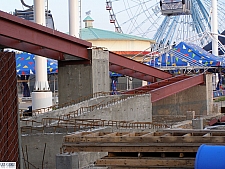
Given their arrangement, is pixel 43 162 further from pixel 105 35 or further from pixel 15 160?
pixel 105 35

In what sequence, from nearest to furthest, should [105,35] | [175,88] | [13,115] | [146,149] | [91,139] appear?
1. [13,115]
2. [146,149]
3. [91,139]
4. [175,88]
5. [105,35]

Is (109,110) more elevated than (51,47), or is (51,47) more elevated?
(51,47)

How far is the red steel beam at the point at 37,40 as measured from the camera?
24353 millimetres

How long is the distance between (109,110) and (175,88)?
1199cm

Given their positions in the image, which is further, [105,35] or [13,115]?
[105,35]

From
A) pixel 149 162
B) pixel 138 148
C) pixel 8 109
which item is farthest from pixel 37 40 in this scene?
pixel 8 109

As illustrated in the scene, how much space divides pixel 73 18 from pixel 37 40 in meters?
9.61

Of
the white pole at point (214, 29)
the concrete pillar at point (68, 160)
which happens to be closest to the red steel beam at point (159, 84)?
the concrete pillar at point (68, 160)

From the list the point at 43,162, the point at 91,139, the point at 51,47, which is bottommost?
the point at 43,162

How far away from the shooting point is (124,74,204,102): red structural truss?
34500mm

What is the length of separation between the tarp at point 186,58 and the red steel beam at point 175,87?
1628 centimetres

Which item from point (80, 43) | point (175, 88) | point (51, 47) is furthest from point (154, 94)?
point (51, 47)

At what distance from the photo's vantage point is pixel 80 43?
97.3ft

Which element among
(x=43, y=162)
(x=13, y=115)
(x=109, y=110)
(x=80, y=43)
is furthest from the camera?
(x=80, y=43)
